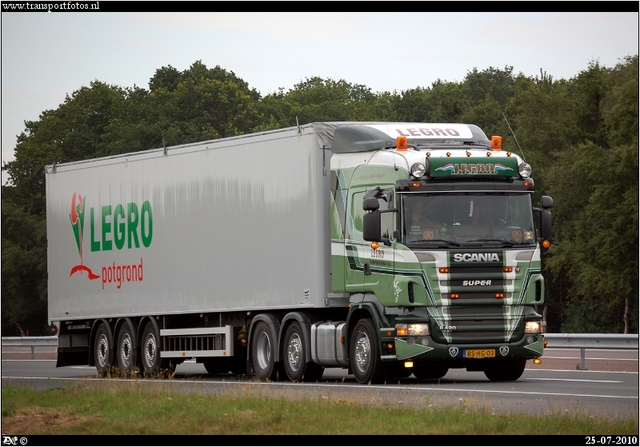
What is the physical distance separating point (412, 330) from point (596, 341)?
283 inches

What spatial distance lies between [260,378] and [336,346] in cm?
244

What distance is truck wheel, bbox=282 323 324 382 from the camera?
2389cm

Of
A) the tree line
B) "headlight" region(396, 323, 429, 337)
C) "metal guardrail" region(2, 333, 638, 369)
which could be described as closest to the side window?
"headlight" region(396, 323, 429, 337)

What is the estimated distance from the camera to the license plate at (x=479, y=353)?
22031mm

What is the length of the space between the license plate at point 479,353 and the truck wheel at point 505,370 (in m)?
1.54

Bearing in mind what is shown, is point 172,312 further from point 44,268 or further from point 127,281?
point 44,268

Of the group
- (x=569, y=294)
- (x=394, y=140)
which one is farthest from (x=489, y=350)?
(x=569, y=294)

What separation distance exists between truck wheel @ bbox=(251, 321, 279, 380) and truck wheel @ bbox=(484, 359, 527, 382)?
3.60 meters

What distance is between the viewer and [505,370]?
23.9 meters

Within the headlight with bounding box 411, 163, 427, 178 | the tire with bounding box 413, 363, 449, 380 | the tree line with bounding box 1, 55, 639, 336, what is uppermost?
the tree line with bounding box 1, 55, 639, 336

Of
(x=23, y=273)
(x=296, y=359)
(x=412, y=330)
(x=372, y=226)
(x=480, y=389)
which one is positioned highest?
(x=23, y=273)

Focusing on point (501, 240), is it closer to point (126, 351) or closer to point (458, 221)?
point (458, 221)

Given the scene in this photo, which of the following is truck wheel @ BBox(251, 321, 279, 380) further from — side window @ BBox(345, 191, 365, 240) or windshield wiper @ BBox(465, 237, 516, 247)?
windshield wiper @ BBox(465, 237, 516, 247)

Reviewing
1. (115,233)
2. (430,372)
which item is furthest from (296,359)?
(115,233)
